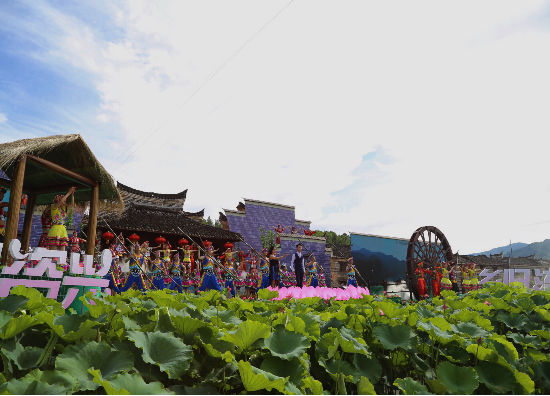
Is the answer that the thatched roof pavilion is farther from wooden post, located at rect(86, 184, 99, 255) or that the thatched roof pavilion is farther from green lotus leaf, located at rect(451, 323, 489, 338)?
green lotus leaf, located at rect(451, 323, 489, 338)

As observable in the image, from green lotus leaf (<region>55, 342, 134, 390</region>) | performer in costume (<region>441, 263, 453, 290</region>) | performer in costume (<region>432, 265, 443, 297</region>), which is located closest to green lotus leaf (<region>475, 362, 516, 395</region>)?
green lotus leaf (<region>55, 342, 134, 390</region>)

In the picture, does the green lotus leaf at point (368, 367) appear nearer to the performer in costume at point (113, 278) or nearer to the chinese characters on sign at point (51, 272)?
the chinese characters on sign at point (51, 272)

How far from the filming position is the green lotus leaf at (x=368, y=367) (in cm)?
124

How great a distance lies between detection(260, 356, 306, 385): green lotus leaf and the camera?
1.10m

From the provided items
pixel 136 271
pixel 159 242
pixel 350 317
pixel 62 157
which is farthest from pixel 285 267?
pixel 350 317

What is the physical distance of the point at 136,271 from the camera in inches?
409

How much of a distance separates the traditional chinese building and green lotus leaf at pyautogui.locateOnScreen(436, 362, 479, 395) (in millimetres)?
13854

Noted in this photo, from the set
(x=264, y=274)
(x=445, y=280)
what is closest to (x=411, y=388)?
(x=264, y=274)

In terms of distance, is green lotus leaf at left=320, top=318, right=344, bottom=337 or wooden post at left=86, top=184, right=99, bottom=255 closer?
green lotus leaf at left=320, top=318, right=344, bottom=337

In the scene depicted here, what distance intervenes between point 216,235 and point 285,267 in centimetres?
390

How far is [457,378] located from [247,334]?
70 cm

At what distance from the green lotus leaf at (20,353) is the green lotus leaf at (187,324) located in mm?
436

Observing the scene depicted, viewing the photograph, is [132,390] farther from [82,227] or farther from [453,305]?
[82,227]

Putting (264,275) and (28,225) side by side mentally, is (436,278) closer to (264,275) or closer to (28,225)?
(264,275)
